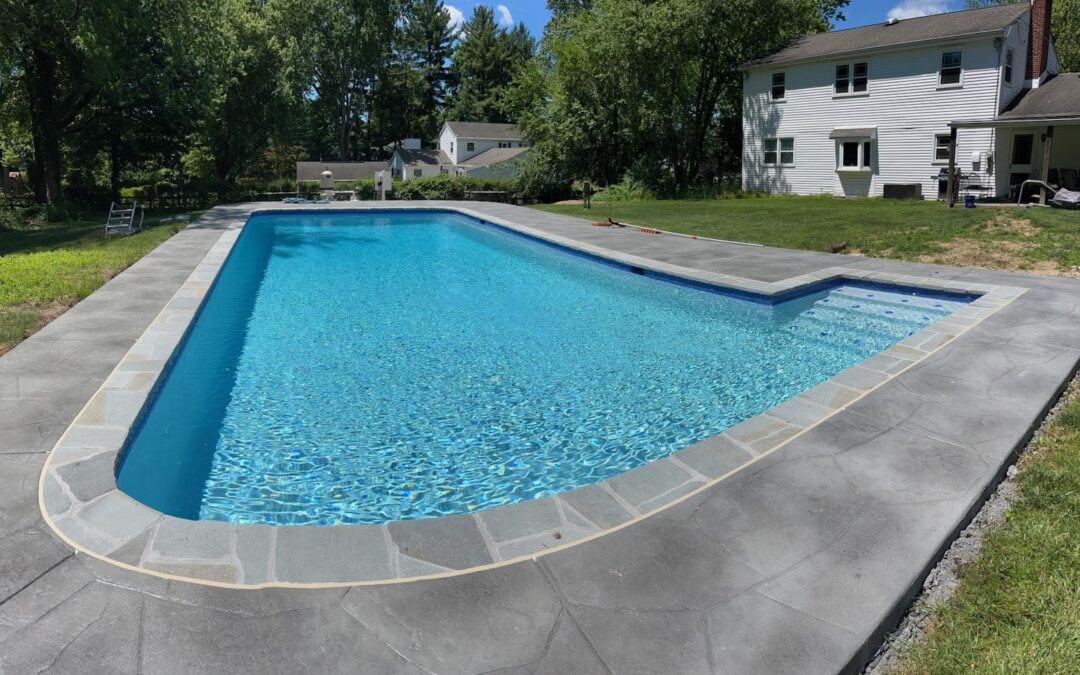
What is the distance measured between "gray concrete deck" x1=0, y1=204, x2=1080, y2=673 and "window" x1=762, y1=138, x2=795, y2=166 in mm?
22948

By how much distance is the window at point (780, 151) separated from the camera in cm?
2519

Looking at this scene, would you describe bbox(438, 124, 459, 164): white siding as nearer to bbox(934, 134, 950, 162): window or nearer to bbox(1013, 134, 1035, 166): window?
bbox(934, 134, 950, 162): window

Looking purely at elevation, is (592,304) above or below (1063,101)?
below

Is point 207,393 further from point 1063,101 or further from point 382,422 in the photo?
point 1063,101

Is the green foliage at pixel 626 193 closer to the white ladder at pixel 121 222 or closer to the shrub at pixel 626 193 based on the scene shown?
the shrub at pixel 626 193

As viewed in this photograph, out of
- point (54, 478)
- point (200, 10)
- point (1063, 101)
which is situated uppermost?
point (200, 10)

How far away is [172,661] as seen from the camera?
2299 mm

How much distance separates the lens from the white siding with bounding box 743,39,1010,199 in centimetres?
2028

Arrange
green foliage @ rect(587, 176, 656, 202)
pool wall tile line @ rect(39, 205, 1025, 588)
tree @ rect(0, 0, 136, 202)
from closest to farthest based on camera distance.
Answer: pool wall tile line @ rect(39, 205, 1025, 588) → tree @ rect(0, 0, 136, 202) → green foliage @ rect(587, 176, 656, 202)

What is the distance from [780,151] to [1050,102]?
8.35 meters

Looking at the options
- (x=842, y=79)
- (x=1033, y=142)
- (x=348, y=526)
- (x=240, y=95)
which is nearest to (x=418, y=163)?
(x=240, y=95)

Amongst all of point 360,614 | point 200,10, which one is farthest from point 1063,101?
point 200,10

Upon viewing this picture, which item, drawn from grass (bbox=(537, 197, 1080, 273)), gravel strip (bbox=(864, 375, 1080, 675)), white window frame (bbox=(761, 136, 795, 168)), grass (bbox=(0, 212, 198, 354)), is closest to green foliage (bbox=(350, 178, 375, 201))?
grass (bbox=(0, 212, 198, 354))

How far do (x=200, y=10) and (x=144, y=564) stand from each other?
24.1 meters
